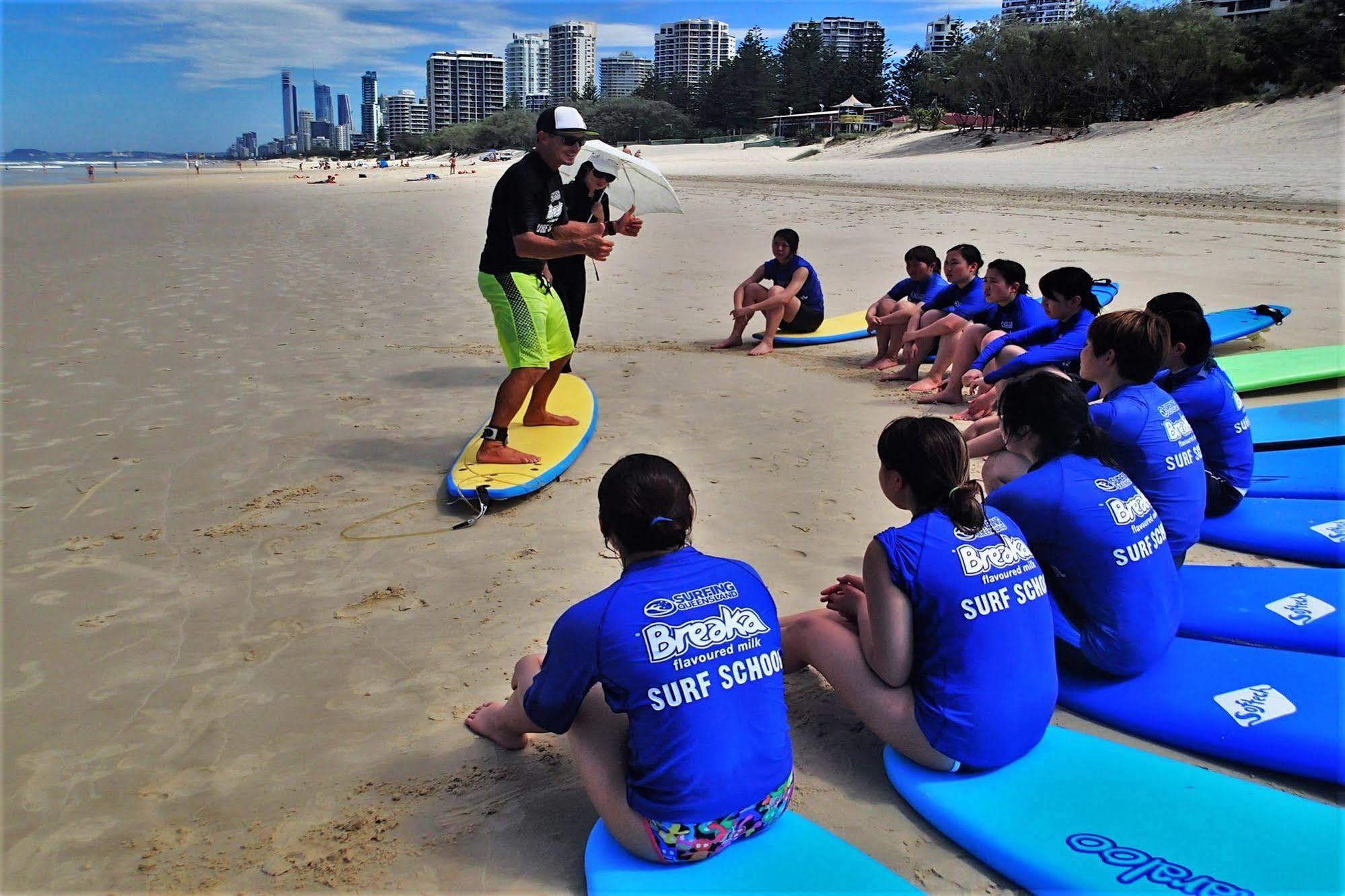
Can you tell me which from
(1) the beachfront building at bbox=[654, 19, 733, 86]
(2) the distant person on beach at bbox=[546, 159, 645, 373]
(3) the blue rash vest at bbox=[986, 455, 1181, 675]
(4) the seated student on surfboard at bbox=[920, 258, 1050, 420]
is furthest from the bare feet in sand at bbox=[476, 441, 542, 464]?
(1) the beachfront building at bbox=[654, 19, 733, 86]

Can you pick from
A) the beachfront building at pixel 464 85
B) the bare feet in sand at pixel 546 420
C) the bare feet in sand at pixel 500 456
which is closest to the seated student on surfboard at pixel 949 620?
the bare feet in sand at pixel 500 456

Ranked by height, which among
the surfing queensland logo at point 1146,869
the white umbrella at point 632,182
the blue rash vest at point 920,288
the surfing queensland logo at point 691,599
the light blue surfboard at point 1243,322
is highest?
the white umbrella at point 632,182

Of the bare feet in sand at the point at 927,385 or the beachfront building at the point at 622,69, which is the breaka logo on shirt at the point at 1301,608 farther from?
the beachfront building at the point at 622,69

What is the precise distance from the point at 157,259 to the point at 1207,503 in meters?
15.0

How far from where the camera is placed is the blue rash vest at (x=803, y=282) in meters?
8.64

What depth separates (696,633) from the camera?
2.23 meters

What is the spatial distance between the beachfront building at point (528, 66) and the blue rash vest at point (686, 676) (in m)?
143

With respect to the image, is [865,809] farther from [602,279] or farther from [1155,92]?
[1155,92]

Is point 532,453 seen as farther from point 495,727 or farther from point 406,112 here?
point 406,112

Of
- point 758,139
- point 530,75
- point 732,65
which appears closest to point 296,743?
point 758,139

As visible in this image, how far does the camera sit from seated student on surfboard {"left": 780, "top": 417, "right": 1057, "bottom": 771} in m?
2.54

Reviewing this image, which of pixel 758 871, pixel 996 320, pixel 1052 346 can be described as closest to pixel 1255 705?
pixel 758 871

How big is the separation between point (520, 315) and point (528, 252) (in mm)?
365

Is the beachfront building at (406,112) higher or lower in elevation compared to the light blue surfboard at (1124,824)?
higher
